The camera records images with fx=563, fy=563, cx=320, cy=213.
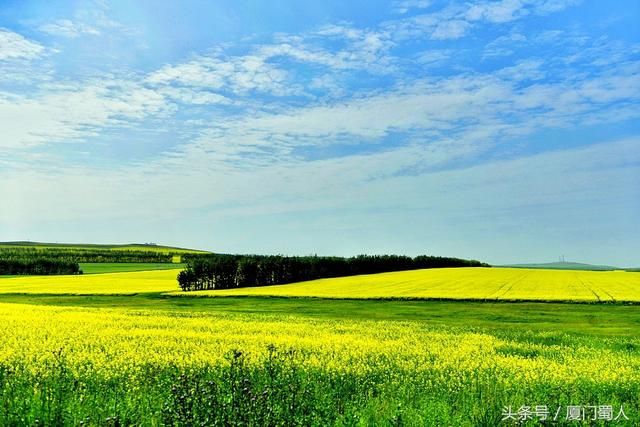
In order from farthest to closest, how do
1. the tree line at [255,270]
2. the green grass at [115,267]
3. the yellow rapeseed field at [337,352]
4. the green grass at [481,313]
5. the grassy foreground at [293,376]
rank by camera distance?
the green grass at [115,267]
the tree line at [255,270]
the green grass at [481,313]
the yellow rapeseed field at [337,352]
the grassy foreground at [293,376]

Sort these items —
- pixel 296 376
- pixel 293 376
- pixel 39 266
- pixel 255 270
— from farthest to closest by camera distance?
pixel 39 266 < pixel 255 270 < pixel 296 376 < pixel 293 376

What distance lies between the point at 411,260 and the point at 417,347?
110688 mm

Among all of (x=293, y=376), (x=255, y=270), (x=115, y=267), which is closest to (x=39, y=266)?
(x=115, y=267)

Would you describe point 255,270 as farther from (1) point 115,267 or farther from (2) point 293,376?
(2) point 293,376

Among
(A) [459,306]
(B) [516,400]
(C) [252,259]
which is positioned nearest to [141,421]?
(B) [516,400]

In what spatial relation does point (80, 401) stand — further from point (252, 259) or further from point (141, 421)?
point (252, 259)

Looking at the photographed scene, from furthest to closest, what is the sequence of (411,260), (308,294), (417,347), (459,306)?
(411,260), (308,294), (459,306), (417,347)

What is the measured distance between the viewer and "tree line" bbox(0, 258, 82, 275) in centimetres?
12281

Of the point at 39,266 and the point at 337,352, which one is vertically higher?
the point at 337,352

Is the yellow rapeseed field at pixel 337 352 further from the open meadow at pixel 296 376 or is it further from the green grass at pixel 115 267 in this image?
the green grass at pixel 115 267

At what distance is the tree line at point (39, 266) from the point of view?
123 meters

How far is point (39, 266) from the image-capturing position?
124m

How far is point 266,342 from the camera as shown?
56.3ft

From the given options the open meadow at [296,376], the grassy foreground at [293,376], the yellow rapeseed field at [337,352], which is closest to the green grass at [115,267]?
the open meadow at [296,376]
